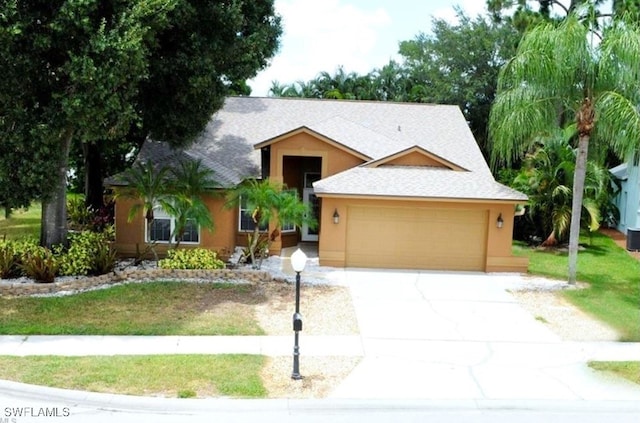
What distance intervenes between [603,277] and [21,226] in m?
20.4

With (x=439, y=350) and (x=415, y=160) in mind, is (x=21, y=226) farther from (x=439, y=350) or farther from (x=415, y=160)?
(x=439, y=350)

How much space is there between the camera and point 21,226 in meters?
24.6

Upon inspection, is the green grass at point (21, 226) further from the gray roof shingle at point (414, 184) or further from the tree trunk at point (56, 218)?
the gray roof shingle at point (414, 184)

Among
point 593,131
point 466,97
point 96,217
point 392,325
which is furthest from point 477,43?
point 392,325

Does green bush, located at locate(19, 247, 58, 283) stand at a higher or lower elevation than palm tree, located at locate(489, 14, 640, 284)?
lower

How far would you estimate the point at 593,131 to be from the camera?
16.2m

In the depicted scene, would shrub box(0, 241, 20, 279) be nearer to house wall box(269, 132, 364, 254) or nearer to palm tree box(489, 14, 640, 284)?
house wall box(269, 132, 364, 254)

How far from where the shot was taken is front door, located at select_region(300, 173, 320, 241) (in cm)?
2216

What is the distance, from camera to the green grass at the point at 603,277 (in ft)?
45.9

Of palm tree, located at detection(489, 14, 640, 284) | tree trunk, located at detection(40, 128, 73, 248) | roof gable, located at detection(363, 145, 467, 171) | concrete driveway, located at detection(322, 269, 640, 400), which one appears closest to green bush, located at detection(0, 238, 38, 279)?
tree trunk, located at detection(40, 128, 73, 248)

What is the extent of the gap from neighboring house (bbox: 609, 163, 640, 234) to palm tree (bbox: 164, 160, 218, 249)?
15939mm

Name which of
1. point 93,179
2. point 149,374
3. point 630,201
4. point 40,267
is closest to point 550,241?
point 630,201

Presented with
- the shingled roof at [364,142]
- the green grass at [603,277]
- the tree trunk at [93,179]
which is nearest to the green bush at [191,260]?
the shingled roof at [364,142]

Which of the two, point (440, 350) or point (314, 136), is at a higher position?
point (314, 136)
